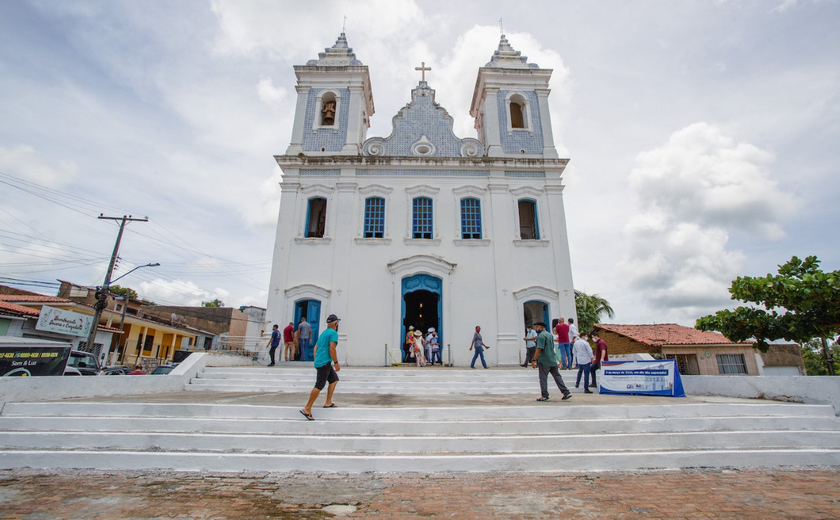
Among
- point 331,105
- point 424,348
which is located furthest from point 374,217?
point 331,105

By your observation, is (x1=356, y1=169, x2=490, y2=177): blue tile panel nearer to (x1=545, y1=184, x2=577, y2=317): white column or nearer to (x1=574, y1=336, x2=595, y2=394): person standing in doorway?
(x1=545, y1=184, x2=577, y2=317): white column

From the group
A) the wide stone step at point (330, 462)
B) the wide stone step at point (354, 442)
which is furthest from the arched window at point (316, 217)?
the wide stone step at point (330, 462)

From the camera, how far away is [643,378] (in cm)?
828

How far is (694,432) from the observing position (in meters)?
5.41

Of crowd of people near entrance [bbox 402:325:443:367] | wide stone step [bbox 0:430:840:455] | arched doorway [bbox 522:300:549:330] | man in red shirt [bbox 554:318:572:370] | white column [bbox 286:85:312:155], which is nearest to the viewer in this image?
wide stone step [bbox 0:430:840:455]

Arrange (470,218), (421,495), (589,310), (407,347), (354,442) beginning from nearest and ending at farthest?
(421,495)
(354,442)
(407,347)
(470,218)
(589,310)

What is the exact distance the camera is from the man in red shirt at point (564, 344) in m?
11.1

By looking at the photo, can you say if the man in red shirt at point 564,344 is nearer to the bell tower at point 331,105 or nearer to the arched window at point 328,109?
the bell tower at point 331,105

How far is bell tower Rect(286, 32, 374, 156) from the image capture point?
16875 mm

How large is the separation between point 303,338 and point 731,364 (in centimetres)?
2012

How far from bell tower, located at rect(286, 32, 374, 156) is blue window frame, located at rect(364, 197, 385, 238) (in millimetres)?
2195

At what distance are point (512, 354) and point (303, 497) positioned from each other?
11.2 meters

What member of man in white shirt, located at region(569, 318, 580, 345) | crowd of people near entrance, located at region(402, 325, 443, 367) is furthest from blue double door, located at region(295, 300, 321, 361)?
man in white shirt, located at region(569, 318, 580, 345)

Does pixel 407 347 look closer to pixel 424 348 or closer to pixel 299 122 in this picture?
pixel 424 348
